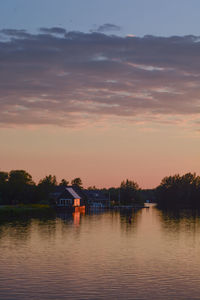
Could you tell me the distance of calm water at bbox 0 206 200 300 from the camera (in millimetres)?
29547

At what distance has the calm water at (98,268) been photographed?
29547mm

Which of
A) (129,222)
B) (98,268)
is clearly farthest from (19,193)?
(98,268)

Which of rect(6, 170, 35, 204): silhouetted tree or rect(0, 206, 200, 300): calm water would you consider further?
rect(6, 170, 35, 204): silhouetted tree

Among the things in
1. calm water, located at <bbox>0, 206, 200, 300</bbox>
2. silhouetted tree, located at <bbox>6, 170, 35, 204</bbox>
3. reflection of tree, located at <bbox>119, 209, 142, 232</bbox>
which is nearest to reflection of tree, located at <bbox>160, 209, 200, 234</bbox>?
reflection of tree, located at <bbox>119, 209, 142, 232</bbox>

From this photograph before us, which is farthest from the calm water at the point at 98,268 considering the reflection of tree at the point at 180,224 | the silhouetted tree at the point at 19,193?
the silhouetted tree at the point at 19,193

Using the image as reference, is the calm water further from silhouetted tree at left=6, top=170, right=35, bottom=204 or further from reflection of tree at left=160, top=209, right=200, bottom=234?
silhouetted tree at left=6, top=170, right=35, bottom=204

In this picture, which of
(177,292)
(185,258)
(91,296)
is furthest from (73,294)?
(185,258)

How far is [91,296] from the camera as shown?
28297 millimetres

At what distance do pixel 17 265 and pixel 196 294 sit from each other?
53.7 feet

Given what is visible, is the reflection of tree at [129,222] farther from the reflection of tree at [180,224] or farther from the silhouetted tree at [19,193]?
the silhouetted tree at [19,193]

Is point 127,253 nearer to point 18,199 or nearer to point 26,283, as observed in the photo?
point 26,283

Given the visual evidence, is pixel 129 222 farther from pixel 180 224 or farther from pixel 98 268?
→ pixel 98 268

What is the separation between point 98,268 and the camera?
3784 centimetres

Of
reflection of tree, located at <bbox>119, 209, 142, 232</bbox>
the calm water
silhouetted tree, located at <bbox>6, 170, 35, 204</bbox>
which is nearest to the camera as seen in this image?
the calm water
